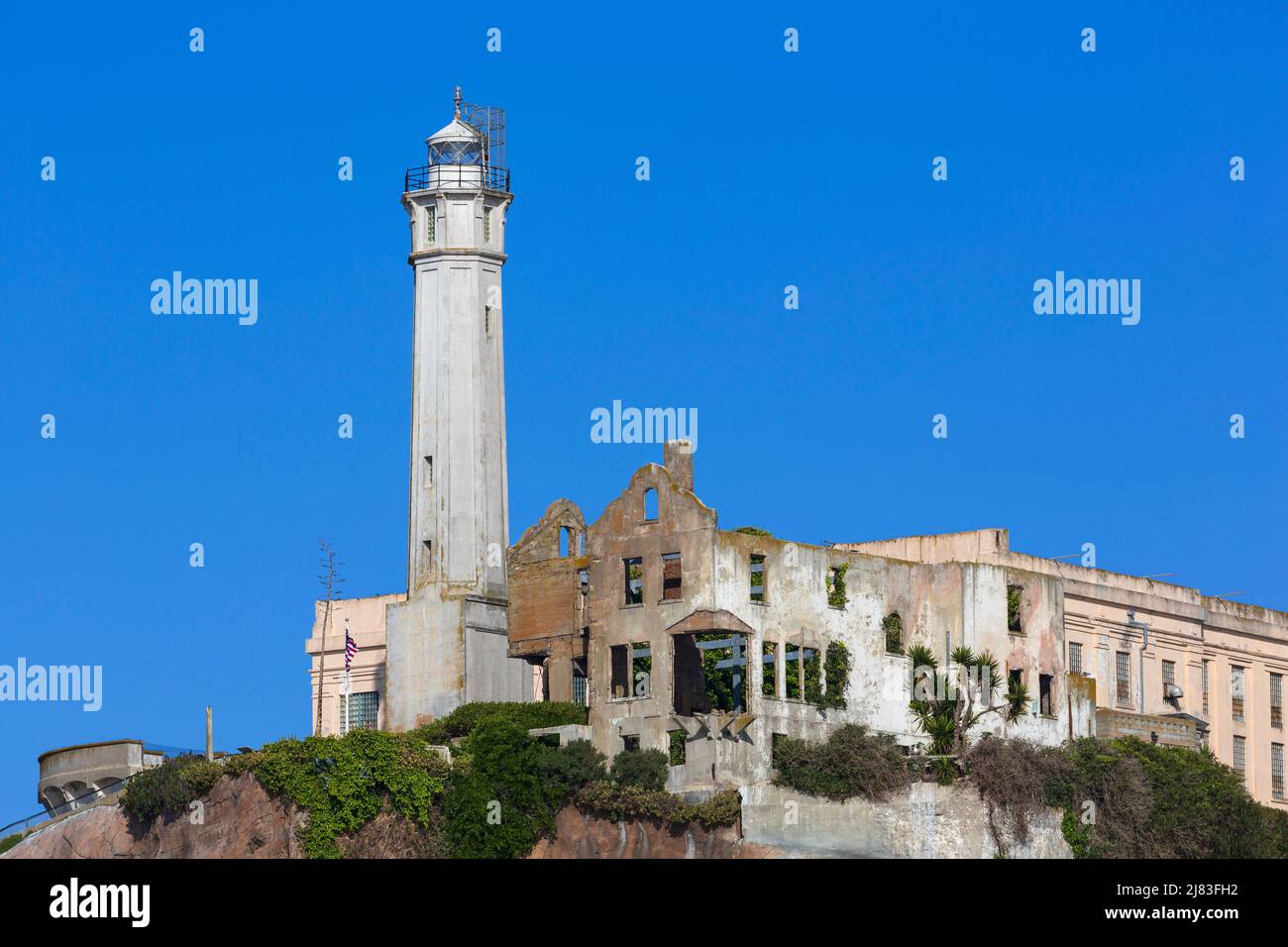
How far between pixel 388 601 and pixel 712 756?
32.3 m

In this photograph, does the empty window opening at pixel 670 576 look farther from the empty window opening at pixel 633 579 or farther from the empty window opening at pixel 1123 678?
the empty window opening at pixel 1123 678

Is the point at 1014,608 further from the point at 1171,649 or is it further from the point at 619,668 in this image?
the point at 1171,649

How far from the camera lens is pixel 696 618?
262 ft

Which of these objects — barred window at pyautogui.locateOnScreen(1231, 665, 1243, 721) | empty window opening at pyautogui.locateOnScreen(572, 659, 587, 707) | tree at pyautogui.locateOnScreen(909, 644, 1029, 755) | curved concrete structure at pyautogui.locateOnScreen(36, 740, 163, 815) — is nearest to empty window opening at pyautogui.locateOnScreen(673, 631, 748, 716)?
empty window opening at pyautogui.locateOnScreen(572, 659, 587, 707)

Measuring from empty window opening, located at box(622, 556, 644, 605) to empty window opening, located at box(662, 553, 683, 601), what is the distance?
726 millimetres

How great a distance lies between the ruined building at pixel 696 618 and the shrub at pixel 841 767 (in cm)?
81

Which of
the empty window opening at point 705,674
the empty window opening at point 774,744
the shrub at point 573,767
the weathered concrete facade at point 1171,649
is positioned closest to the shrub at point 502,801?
the shrub at point 573,767

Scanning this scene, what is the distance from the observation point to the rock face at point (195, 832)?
83.1 meters

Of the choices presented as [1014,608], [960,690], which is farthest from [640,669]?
[1014,608]

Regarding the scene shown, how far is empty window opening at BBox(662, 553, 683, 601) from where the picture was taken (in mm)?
81312
